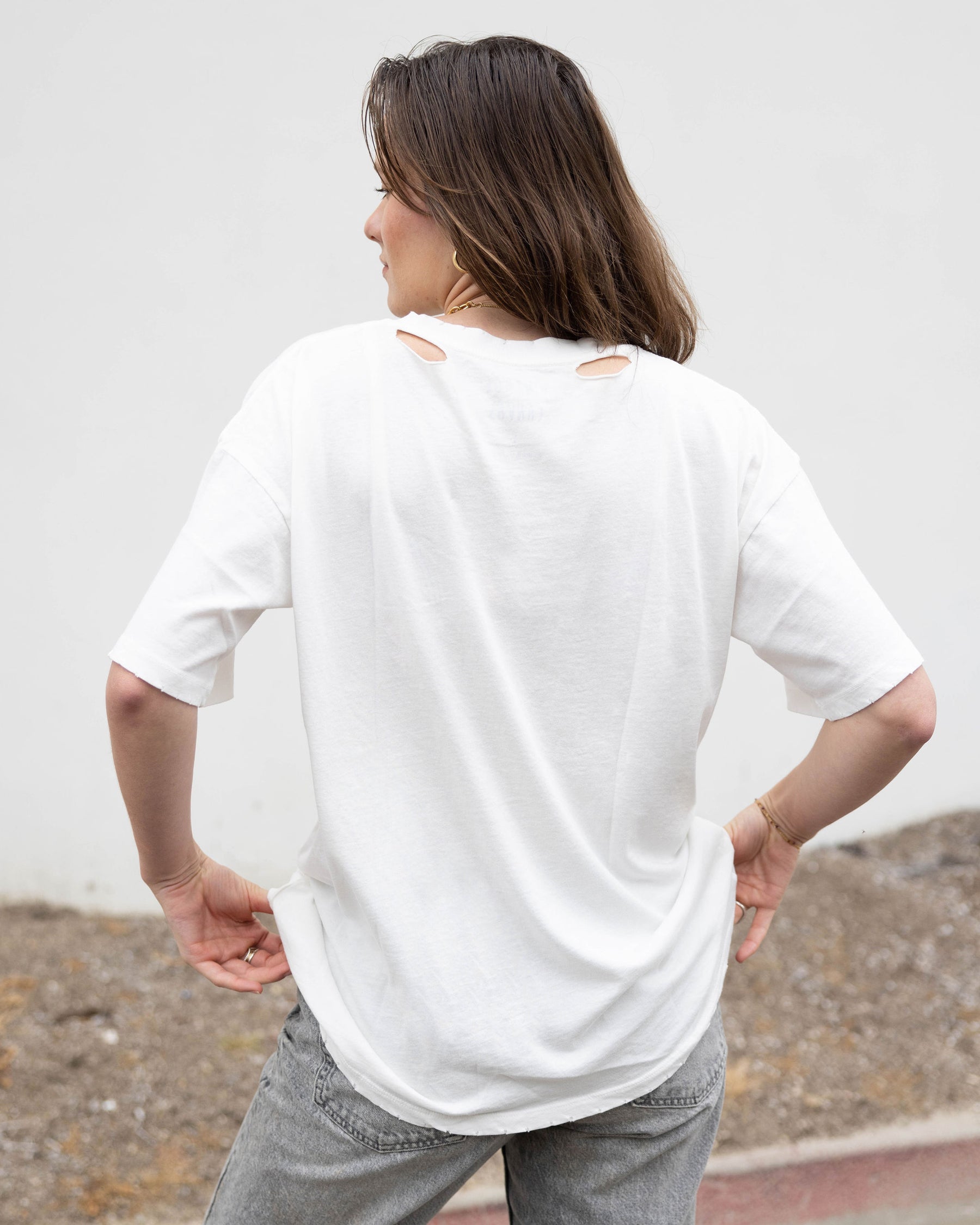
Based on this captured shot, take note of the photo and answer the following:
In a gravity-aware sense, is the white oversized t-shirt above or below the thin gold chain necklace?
below

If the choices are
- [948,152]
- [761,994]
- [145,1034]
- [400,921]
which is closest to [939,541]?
[948,152]

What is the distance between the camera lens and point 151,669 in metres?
0.99

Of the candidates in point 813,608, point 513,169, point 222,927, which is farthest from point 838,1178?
point 513,169

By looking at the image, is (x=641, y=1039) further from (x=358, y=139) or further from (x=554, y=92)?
(x=358, y=139)

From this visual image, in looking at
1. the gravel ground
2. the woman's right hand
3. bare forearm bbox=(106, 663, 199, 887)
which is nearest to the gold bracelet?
the woman's right hand

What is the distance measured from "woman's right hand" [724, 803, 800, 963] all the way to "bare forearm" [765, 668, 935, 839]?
38 millimetres

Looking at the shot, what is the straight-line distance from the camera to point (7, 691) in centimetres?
325

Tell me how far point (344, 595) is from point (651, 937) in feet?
1.58

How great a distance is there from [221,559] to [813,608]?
584 mm

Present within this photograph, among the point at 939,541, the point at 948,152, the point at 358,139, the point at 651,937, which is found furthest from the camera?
the point at 939,541

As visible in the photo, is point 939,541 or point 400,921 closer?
point 400,921

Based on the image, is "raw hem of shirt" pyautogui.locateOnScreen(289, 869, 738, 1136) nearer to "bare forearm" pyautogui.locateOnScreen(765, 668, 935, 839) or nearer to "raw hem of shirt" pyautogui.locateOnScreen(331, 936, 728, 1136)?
"raw hem of shirt" pyautogui.locateOnScreen(331, 936, 728, 1136)

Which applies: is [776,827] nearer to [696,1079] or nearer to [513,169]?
[696,1079]

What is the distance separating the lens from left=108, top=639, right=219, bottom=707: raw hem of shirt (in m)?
0.98
